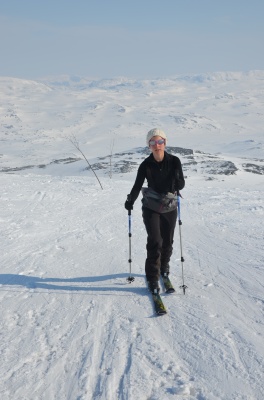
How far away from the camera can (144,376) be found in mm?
3887

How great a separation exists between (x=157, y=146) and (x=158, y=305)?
8.49 feet

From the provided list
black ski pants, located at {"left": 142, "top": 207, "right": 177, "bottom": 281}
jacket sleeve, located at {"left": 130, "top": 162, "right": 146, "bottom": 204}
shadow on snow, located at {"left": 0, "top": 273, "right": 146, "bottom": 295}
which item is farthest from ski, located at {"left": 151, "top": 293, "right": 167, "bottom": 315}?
jacket sleeve, located at {"left": 130, "top": 162, "right": 146, "bottom": 204}

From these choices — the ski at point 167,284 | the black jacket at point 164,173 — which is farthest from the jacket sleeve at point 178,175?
the ski at point 167,284

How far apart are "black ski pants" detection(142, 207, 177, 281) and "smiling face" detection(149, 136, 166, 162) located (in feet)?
3.11

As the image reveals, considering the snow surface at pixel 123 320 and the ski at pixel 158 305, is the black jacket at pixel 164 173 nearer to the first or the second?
the ski at pixel 158 305

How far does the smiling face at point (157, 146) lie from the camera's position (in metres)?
5.89

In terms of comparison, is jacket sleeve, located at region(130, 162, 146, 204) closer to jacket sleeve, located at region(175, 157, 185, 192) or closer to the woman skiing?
the woman skiing

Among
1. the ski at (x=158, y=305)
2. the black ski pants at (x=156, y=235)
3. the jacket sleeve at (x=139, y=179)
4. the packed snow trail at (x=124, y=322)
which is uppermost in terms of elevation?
the jacket sleeve at (x=139, y=179)

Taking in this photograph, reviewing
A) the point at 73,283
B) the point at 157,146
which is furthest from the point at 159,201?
the point at 73,283

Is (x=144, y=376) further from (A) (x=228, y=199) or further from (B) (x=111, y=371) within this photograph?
(A) (x=228, y=199)

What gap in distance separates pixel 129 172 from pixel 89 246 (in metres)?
66.0

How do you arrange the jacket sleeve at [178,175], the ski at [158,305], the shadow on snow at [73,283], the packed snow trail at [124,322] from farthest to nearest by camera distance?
1. the shadow on snow at [73,283]
2. the jacket sleeve at [178,175]
3. the ski at [158,305]
4. the packed snow trail at [124,322]

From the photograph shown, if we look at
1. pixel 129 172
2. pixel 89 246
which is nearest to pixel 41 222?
pixel 89 246

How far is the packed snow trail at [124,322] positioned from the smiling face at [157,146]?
2420 mm
